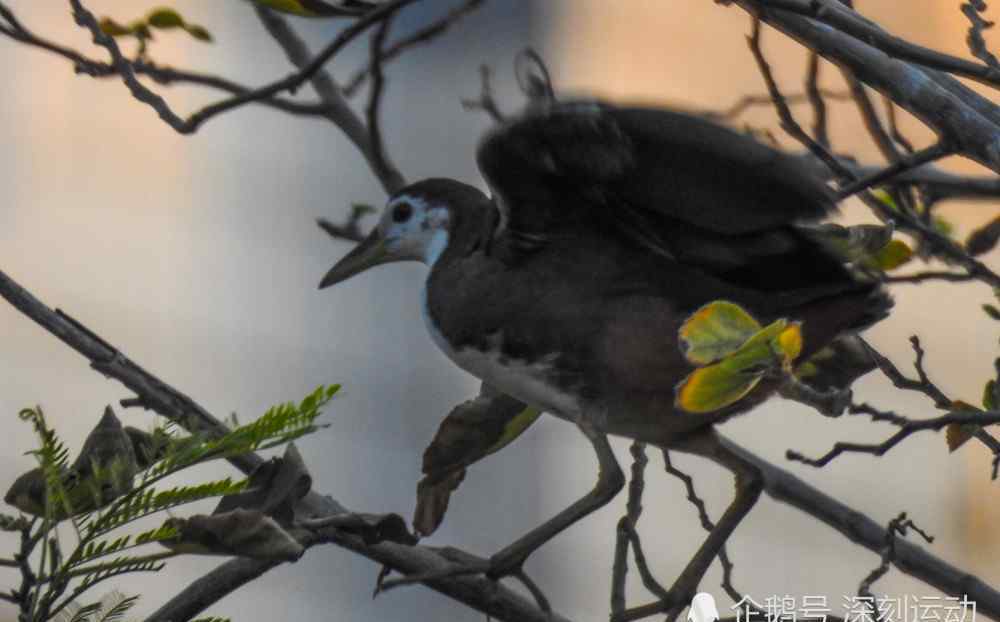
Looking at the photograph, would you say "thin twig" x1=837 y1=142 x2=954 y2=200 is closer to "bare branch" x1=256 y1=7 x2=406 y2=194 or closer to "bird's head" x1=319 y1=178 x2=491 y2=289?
"bird's head" x1=319 y1=178 x2=491 y2=289

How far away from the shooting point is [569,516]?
2314 millimetres

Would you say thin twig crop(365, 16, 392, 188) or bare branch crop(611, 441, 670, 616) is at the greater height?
thin twig crop(365, 16, 392, 188)

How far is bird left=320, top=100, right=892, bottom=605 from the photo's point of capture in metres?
2.10

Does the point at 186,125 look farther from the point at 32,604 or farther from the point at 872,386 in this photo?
the point at 872,386

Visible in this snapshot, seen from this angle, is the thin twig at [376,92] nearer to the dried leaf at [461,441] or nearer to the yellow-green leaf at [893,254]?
the dried leaf at [461,441]

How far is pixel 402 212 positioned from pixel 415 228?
→ 4 cm

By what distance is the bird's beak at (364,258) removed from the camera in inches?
99.3

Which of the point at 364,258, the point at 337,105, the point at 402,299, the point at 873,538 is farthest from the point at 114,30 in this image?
the point at 402,299

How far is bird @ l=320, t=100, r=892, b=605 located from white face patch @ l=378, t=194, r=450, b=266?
5 centimetres

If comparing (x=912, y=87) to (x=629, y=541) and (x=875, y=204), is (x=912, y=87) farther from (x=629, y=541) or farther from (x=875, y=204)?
(x=629, y=541)

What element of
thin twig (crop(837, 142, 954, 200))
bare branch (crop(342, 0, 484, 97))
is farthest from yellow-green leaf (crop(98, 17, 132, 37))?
thin twig (crop(837, 142, 954, 200))

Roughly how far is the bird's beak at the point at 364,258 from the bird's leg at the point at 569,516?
0.41 metres

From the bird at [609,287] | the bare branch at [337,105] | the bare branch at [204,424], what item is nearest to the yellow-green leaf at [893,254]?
the bird at [609,287]

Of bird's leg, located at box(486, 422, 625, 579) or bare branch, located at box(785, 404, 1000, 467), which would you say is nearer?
bare branch, located at box(785, 404, 1000, 467)
